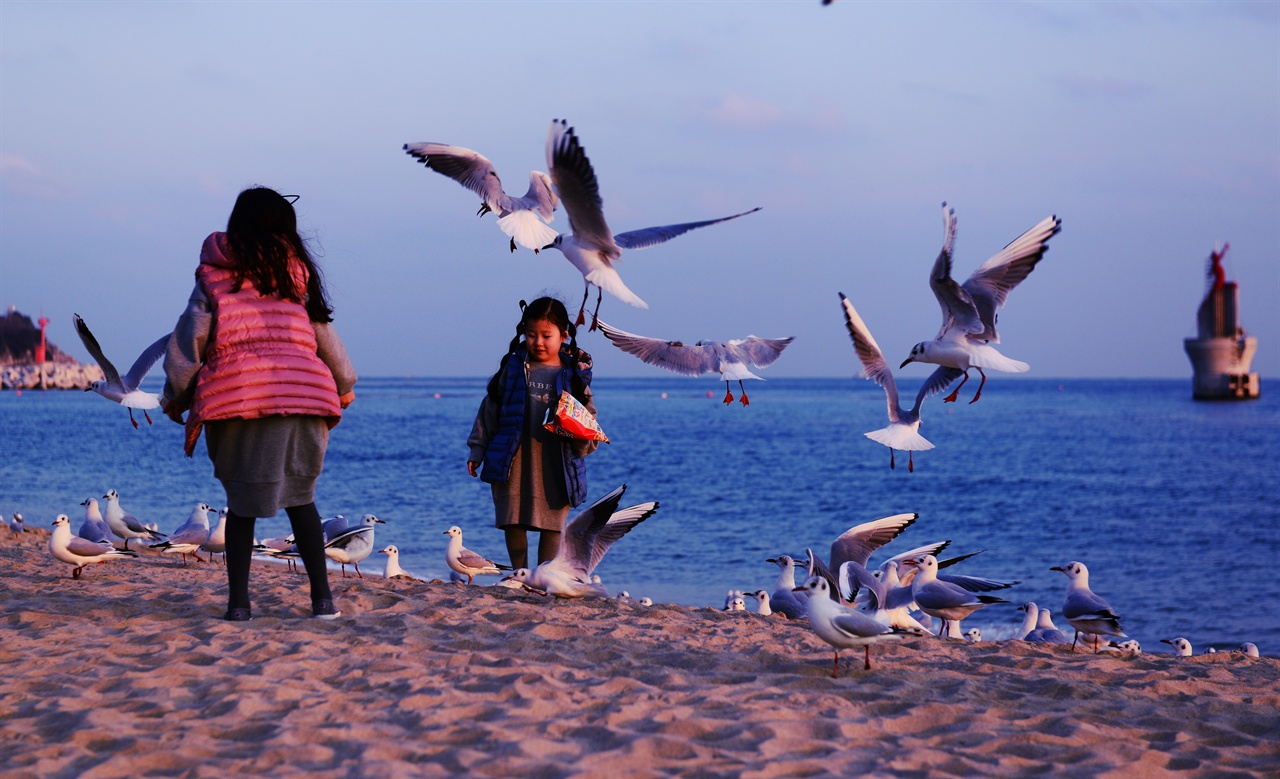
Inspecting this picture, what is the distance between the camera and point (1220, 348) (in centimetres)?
6256

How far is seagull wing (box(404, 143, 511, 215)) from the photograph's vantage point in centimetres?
687

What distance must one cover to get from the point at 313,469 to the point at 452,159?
2916mm

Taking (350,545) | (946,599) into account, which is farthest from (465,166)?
(946,599)

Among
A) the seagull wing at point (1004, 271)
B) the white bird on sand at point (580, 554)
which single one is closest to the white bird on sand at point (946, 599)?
the seagull wing at point (1004, 271)

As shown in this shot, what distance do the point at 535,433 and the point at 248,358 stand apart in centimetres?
181

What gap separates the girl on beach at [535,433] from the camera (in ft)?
19.1

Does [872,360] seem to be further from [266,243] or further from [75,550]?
[75,550]

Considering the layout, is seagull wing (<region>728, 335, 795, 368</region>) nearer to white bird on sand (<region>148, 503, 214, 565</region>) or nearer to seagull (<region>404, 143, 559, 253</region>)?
seagull (<region>404, 143, 559, 253</region>)

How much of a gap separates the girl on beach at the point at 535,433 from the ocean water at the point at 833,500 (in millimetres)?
5025

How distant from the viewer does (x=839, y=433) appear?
4450cm

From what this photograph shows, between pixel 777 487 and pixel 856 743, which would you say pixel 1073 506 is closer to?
pixel 777 487

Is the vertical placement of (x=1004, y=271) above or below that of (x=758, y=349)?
above

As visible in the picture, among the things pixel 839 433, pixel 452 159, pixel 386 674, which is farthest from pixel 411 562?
pixel 839 433

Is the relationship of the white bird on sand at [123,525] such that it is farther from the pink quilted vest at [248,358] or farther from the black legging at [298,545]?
the pink quilted vest at [248,358]
